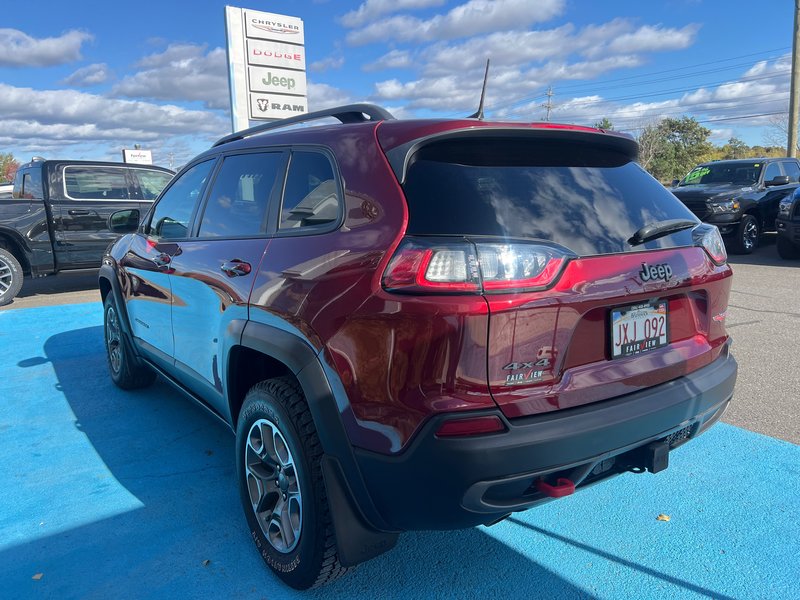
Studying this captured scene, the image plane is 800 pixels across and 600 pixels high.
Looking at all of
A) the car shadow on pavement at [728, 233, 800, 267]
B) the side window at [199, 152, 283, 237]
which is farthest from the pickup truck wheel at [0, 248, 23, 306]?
the car shadow on pavement at [728, 233, 800, 267]

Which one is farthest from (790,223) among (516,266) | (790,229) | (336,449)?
(336,449)

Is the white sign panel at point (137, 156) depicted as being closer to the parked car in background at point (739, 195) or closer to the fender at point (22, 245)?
the fender at point (22, 245)

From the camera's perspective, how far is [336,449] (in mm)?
2006

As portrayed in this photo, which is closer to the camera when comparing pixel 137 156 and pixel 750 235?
pixel 750 235

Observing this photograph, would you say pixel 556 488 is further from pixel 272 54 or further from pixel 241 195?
pixel 272 54

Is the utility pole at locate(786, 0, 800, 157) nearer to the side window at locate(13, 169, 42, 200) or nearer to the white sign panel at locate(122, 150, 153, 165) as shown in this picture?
the side window at locate(13, 169, 42, 200)

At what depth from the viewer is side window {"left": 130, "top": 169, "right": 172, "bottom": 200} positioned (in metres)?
9.84

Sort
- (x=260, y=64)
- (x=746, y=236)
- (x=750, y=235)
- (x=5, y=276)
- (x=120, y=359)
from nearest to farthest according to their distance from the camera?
(x=120, y=359) → (x=5, y=276) → (x=260, y=64) → (x=746, y=236) → (x=750, y=235)

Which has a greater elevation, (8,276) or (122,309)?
(122,309)

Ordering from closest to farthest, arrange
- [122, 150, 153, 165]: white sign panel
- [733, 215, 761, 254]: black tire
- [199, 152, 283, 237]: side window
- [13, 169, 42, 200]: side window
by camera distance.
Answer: [199, 152, 283, 237]: side window, [13, 169, 42, 200]: side window, [733, 215, 761, 254]: black tire, [122, 150, 153, 165]: white sign panel

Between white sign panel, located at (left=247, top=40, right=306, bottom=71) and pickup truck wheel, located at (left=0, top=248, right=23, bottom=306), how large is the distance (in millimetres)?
5256

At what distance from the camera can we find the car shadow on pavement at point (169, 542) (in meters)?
2.38

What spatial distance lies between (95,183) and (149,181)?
0.86 m

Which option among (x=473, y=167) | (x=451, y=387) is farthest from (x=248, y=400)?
(x=473, y=167)
